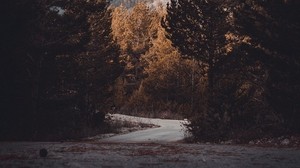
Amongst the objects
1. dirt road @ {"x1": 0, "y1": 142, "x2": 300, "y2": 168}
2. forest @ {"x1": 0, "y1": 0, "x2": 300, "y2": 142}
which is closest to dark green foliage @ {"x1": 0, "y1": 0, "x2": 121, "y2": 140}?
forest @ {"x1": 0, "y1": 0, "x2": 300, "y2": 142}

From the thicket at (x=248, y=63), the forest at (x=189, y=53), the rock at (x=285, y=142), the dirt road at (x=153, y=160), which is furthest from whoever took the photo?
the forest at (x=189, y=53)

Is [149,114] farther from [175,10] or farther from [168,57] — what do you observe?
[175,10]

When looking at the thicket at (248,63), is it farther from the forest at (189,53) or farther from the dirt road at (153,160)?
Result: the dirt road at (153,160)

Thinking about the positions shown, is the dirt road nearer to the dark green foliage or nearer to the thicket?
the thicket

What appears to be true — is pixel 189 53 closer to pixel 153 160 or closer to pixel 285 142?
pixel 285 142

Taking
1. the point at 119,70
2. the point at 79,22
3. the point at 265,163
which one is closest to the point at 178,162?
the point at 265,163

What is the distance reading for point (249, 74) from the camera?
21.1 metres

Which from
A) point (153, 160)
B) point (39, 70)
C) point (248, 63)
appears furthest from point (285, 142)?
point (39, 70)

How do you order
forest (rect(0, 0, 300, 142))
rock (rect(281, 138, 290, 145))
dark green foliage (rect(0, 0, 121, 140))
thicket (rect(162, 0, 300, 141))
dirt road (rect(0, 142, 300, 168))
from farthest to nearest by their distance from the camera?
dark green foliage (rect(0, 0, 121, 140))
forest (rect(0, 0, 300, 142))
thicket (rect(162, 0, 300, 141))
rock (rect(281, 138, 290, 145))
dirt road (rect(0, 142, 300, 168))

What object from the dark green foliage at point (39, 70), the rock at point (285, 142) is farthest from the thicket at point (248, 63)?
the dark green foliage at point (39, 70)

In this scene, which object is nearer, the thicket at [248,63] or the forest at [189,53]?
the thicket at [248,63]

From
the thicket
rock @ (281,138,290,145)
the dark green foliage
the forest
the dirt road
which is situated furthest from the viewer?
the dark green foliage

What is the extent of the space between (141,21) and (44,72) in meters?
35.6

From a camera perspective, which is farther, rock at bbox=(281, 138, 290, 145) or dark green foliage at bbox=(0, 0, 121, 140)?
dark green foliage at bbox=(0, 0, 121, 140)
